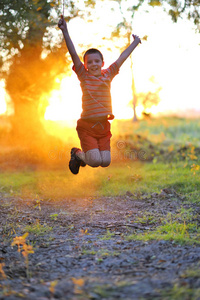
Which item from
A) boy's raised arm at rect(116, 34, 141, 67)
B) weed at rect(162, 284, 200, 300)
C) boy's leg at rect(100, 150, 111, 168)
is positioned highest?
boy's raised arm at rect(116, 34, 141, 67)

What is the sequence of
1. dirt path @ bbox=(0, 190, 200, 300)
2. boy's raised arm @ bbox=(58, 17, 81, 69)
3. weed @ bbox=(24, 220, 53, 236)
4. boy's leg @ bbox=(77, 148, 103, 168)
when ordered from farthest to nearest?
1. boy's leg @ bbox=(77, 148, 103, 168)
2. boy's raised arm @ bbox=(58, 17, 81, 69)
3. weed @ bbox=(24, 220, 53, 236)
4. dirt path @ bbox=(0, 190, 200, 300)

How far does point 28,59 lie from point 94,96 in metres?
5.37

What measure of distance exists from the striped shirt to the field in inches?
56.3

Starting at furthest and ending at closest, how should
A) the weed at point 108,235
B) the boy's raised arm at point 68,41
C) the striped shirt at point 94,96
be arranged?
the striped shirt at point 94,96
the boy's raised arm at point 68,41
the weed at point 108,235

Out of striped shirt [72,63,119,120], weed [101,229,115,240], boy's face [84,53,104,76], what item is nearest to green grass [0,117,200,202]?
striped shirt [72,63,119,120]

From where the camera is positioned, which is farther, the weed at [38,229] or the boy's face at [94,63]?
the boy's face at [94,63]

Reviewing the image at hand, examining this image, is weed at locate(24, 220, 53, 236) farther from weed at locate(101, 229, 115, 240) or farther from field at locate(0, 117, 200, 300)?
weed at locate(101, 229, 115, 240)

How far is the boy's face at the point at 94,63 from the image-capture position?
4.45 m

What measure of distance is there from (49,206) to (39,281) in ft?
9.36

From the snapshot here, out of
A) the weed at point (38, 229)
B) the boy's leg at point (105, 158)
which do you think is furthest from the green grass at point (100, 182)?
the weed at point (38, 229)

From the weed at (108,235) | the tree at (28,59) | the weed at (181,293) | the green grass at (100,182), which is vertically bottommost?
the weed at (181,293)

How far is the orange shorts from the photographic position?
15.1 ft

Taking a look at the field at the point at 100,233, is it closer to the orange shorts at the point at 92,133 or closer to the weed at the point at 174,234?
the weed at the point at 174,234

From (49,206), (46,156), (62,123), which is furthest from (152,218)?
(62,123)
